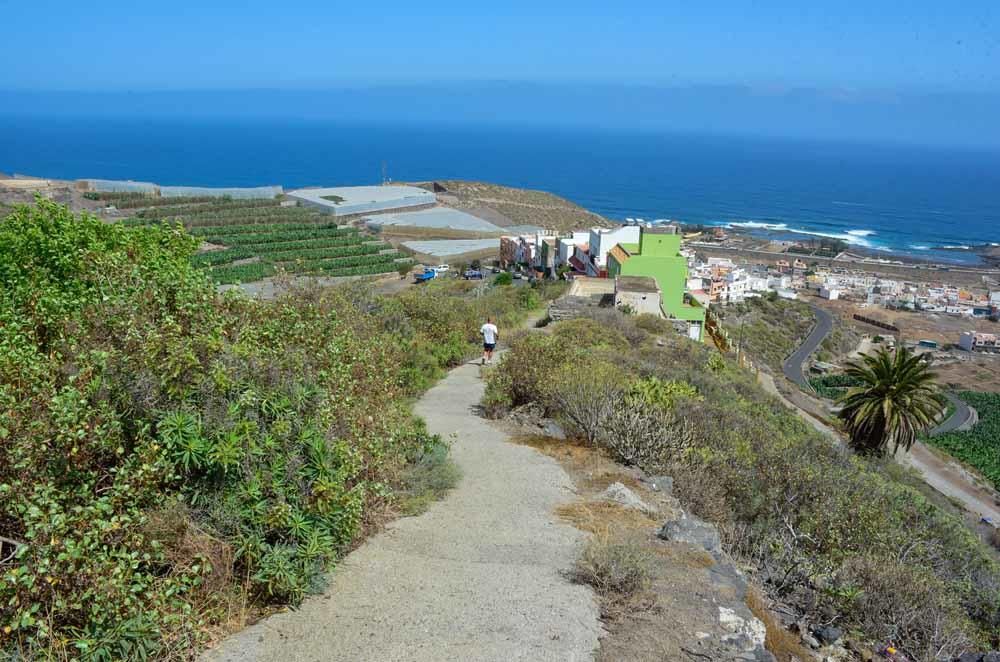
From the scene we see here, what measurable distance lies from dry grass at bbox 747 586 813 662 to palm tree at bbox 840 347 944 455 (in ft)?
48.4

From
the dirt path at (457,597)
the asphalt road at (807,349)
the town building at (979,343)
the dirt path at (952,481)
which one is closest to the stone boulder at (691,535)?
the dirt path at (457,597)

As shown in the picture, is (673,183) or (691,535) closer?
(691,535)

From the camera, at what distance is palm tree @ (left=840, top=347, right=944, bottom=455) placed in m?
19.2

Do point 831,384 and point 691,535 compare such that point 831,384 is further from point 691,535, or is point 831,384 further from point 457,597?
point 457,597

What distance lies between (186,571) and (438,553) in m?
2.17

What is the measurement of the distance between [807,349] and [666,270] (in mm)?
30840

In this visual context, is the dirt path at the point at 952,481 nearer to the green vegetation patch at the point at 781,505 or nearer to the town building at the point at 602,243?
the town building at the point at 602,243

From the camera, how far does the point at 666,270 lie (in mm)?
27469

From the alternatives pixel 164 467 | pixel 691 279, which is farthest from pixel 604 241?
pixel 164 467

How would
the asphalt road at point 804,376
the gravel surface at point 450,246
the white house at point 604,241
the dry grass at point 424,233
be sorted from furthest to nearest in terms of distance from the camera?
1. the dry grass at point 424,233
2. the gravel surface at point 450,246
3. the asphalt road at point 804,376
4. the white house at point 604,241

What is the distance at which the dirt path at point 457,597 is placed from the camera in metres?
4.81

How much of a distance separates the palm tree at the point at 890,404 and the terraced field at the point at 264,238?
26693 millimetres

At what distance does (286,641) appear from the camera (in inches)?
189

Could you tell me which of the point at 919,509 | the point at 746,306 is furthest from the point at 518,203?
the point at 919,509
